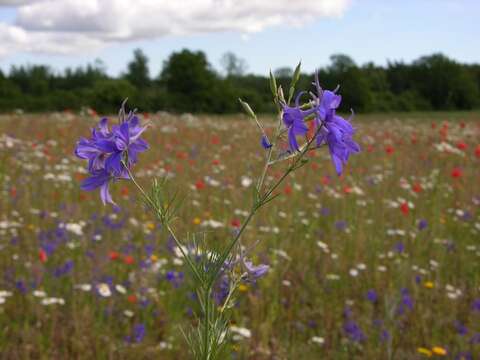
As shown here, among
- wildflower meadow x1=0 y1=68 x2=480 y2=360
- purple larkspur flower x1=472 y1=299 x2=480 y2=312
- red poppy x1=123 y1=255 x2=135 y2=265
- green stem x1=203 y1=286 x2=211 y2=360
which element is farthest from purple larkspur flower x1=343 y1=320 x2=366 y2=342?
green stem x1=203 y1=286 x2=211 y2=360

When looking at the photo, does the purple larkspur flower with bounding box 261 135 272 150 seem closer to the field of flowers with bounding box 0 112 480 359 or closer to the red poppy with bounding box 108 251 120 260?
the field of flowers with bounding box 0 112 480 359

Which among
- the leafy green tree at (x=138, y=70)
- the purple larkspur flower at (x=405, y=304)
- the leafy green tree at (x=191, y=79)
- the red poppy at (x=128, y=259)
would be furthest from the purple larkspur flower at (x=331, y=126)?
the leafy green tree at (x=138, y=70)

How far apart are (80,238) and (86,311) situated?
123 cm

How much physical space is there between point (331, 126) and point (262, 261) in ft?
9.40

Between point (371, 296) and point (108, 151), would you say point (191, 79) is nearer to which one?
point (371, 296)

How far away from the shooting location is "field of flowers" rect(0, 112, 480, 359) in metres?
3.21

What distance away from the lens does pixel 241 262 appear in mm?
1561

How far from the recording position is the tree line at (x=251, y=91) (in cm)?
3812

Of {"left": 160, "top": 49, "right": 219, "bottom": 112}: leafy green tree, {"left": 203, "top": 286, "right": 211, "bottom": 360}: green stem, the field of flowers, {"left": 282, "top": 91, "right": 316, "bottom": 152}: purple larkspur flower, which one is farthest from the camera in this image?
{"left": 160, "top": 49, "right": 219, "bottom": 112}: leafy green tree

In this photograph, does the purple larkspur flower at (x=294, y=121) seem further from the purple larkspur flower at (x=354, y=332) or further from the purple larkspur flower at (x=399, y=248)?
the purple larkspur flower at (x=399, y=248)

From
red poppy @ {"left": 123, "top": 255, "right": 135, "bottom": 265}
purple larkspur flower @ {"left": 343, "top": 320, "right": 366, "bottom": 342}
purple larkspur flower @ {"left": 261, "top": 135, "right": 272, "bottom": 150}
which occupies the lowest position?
purple larkspur flower @ {"left": 343, "top": 320, "right": 366, "bottom": 342}

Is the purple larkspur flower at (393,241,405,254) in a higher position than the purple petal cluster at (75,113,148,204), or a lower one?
lower

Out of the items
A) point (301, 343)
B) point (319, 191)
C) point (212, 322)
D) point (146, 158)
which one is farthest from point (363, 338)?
point (146, 158)

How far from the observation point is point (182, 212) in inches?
203
